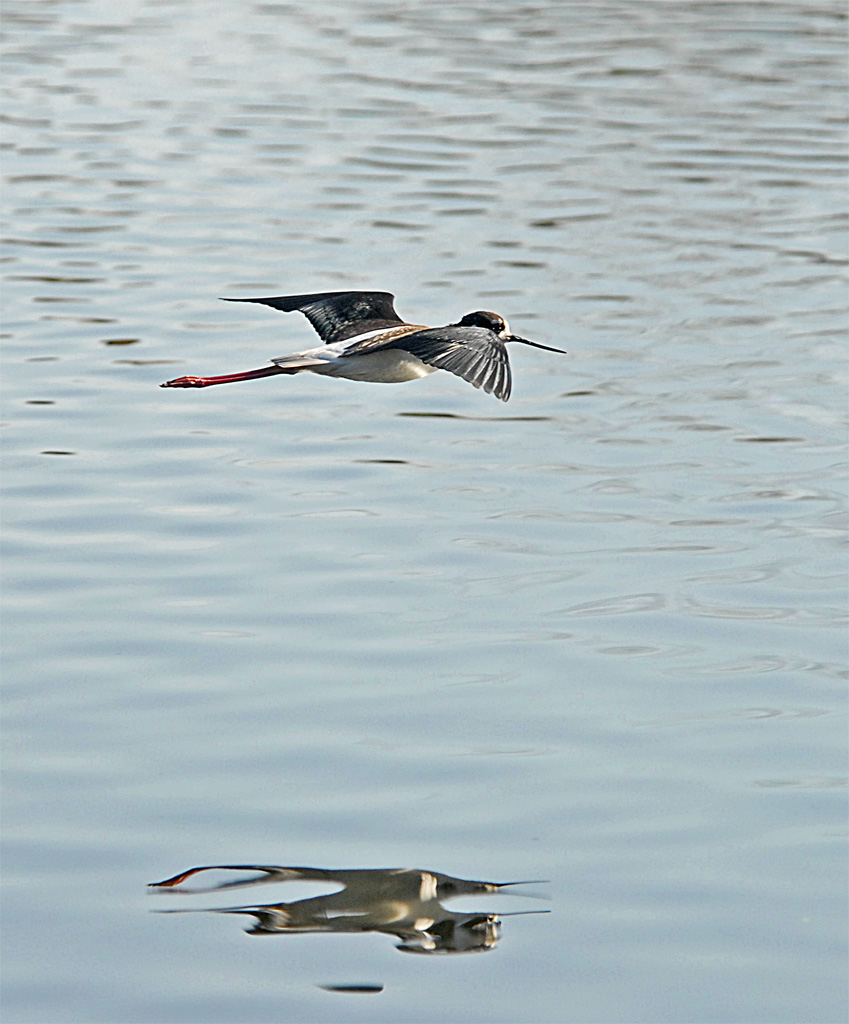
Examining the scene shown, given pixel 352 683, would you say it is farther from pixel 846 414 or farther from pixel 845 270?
pixel 845 270

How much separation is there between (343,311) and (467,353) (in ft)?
5.75

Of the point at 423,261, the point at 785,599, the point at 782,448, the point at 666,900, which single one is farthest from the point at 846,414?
the point at 666,900

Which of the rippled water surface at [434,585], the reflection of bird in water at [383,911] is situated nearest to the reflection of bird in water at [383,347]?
the rippled water surface at [434,585]

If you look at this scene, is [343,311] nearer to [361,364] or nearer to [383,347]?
[361,364]

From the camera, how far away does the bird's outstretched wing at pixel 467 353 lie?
24.3 feet

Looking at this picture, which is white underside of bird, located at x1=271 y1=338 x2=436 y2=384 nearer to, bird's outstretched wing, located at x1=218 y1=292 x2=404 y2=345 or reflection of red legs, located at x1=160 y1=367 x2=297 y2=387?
reflection of red legs, located at x1=160 y1=367 x2=297 y2=387

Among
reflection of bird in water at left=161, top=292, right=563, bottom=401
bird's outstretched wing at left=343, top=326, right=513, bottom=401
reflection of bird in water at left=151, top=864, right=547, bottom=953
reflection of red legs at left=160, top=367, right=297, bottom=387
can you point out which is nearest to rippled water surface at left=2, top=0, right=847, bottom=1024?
reflection of bird in water at left=151, top=864, right=547, bottom=953

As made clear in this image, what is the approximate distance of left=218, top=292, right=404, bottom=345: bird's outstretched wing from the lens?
920 centimetres

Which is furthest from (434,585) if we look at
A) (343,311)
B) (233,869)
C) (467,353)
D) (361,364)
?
(233,869)

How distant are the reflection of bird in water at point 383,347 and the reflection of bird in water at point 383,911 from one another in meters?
2.29

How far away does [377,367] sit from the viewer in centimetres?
875

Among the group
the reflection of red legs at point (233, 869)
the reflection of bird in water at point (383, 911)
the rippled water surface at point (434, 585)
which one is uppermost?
the rippled water surface at point (434, 585)

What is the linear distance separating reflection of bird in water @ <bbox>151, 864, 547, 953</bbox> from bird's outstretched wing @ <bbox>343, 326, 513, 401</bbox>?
228 cm

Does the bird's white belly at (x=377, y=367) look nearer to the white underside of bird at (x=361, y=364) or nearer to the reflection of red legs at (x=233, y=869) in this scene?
the white underside of bird at (x=361, y=364)
